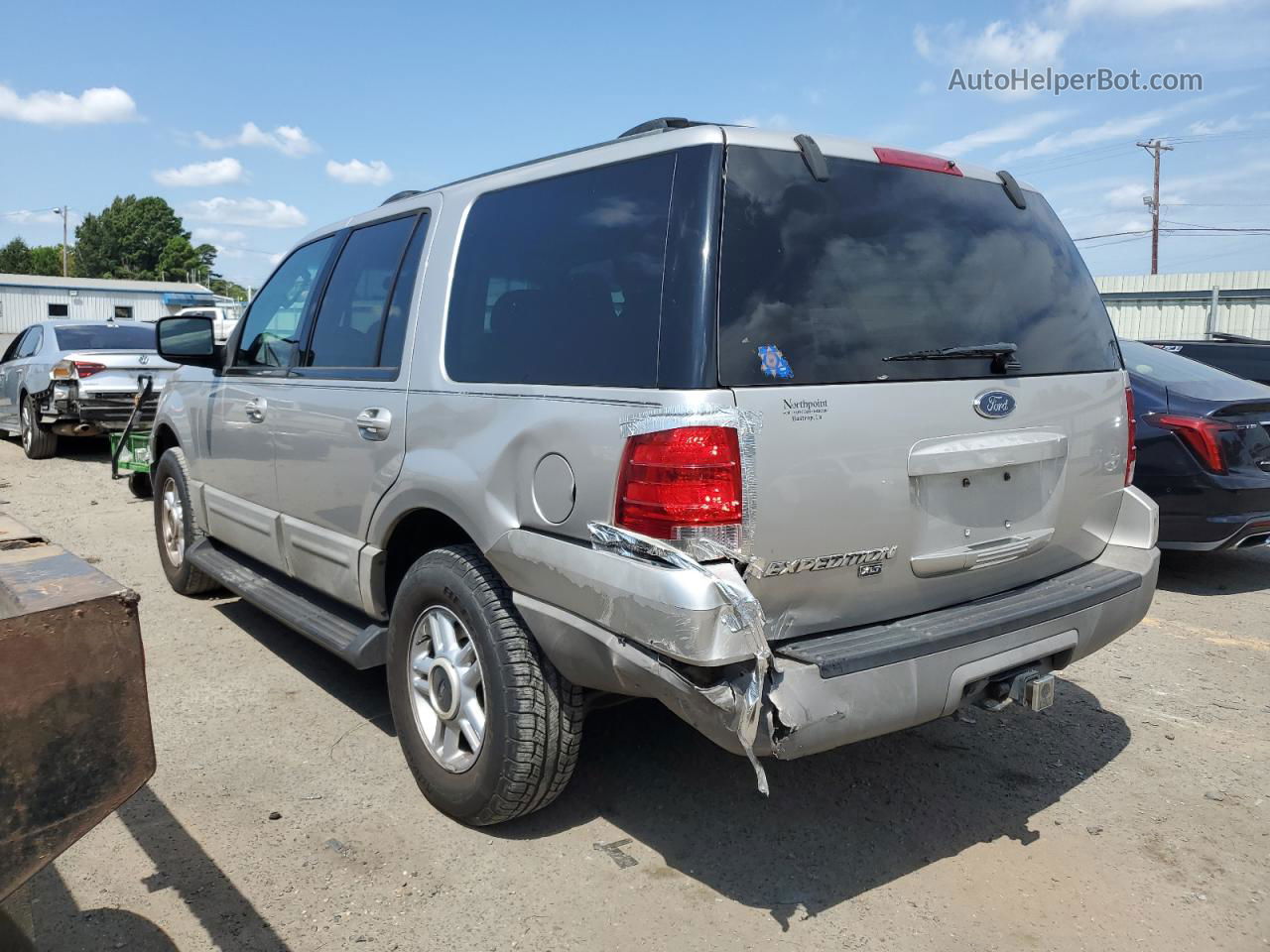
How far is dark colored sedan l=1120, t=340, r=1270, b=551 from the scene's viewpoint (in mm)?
6008

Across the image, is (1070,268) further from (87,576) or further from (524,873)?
(87,576)

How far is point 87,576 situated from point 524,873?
168 centimetres

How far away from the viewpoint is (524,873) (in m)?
3.06

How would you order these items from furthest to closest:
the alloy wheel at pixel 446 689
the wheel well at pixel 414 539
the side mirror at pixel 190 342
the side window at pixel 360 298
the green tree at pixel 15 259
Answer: the green tree at pixel 15 259, the side mirror at pixel 190 342, the side window at pixel 360 298, the wheel well at pixel 414 539, the alloy wheel at pixel 446 689

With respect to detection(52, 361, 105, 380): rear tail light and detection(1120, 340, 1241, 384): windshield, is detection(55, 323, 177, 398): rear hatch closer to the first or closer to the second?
detection(52, 361, 105, 380): rear tail light

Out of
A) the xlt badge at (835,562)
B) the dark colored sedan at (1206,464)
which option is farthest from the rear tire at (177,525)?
the dark colored sedan at (1206,464)

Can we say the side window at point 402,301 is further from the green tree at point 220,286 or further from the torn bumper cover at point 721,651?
the green tree at point 220,286

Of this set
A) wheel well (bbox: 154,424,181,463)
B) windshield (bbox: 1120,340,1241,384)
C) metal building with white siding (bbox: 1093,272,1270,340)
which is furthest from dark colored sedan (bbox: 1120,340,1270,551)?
metal building with white siding (bbox: 1093,272,1270,340)

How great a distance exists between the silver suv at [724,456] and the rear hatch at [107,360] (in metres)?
8.85

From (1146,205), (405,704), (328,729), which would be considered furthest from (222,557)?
(1146,205)

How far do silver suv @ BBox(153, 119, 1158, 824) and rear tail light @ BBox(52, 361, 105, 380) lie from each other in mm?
9271

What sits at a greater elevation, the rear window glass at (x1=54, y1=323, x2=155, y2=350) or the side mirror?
the rear window glass at (x1=54, y1=323, x2=155, y2=350)

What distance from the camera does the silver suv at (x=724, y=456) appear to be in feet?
8.29

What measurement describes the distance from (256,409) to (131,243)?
11612 centimetres
